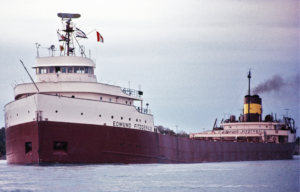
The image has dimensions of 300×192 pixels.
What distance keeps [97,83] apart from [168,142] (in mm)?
10099

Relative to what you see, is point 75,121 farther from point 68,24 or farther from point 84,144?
point 68,24

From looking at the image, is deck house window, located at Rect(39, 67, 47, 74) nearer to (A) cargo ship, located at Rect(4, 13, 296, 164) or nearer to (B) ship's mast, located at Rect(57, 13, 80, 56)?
(A) cargo ship, located at Rect(4, 13, 296, 164)

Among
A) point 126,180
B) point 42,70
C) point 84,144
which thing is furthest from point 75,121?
point 126,180

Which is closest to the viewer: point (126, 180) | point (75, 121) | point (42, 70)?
point (126, 180)

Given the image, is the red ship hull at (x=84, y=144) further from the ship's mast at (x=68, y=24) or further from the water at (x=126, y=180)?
the ship's mast at (x=68, y=24)

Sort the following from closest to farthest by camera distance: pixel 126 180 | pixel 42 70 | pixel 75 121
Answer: pixel 126 180 → pixel 75 121 → pixel 42 70

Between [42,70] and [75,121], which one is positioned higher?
[42,70]

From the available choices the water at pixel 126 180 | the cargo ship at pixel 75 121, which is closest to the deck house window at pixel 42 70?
the cargo ship at pixel 75 121

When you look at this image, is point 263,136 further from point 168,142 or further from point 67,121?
point 67,121

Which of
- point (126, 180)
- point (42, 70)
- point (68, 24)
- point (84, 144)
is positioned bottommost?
point (126, 180)

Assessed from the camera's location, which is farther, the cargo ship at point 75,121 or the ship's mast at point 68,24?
the ship's mast at point 68,24

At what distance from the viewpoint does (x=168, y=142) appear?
40.5 meters

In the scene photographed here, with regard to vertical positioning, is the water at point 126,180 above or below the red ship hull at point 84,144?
below

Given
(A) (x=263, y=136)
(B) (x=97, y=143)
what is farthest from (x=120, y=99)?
(A) (x=263, y=136)
